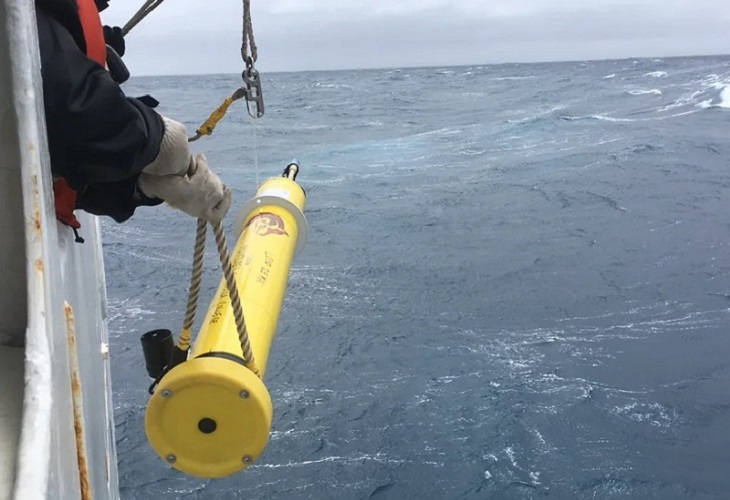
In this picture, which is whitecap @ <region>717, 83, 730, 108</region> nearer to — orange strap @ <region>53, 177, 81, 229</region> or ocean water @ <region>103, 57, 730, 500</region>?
ocean water @ <region>103, 57, 730, 500</region>

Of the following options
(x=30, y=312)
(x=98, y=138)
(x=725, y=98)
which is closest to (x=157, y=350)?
(x=98, y=138)

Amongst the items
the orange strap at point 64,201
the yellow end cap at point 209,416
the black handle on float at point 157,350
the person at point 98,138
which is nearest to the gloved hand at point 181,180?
the person at point 98,138

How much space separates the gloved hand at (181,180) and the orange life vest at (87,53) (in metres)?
0.22

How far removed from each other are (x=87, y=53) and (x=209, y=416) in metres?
1.32

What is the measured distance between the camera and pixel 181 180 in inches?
80.4

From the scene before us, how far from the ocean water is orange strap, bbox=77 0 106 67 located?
175cm

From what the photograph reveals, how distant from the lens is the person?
159 cm

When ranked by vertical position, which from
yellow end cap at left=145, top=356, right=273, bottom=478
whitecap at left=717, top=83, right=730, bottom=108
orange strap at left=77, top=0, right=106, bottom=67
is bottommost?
yellow end cap at left=145, top=356, right=273, bottom=478

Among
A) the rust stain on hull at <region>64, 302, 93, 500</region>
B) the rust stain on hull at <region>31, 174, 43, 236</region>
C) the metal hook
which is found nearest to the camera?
the rust stain on hull at <region>31, 174, 43, 236</region>

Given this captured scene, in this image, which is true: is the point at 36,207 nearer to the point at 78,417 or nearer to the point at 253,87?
the point at 78,417

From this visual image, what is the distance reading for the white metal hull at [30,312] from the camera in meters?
1.17

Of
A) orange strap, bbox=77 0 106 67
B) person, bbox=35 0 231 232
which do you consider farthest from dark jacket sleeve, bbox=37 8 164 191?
orange strap, bbox=77 0 106 67

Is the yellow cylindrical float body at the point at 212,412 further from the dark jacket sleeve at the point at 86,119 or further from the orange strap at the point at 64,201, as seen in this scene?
the dark jacket sleeve at the point at 86,119

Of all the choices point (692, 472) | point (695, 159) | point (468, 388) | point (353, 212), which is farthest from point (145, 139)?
point (695, 159)
